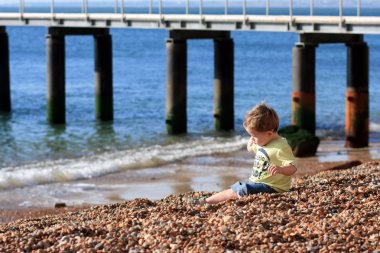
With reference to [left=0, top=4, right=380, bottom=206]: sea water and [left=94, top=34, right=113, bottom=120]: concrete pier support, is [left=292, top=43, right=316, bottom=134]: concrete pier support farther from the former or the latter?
[left=94, top=34, right=113, bottom=120]: concrete pier support

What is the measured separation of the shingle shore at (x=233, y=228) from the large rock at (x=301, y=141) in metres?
10.1

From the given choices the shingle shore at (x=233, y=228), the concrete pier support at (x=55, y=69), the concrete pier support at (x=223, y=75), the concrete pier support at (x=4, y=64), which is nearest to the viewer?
the shingle shore at (x=233, y=228)

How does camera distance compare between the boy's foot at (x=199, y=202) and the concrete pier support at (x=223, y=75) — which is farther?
the concrete pier support at (x=223, y=75)

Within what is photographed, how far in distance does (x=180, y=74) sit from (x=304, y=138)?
4.24m

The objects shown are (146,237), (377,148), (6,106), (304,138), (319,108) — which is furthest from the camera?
(319,108)

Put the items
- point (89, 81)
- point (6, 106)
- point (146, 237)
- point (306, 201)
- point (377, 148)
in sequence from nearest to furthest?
point (146, 237)
point (306, 201)
point (377, 148)
point (6, 106)
point (89, 81)

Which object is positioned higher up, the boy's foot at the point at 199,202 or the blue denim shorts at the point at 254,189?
the blue denim shorts at the point at 254,189

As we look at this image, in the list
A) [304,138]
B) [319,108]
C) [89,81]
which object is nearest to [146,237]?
[304,138]

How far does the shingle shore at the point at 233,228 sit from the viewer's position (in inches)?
295

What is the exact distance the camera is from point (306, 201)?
8953mm

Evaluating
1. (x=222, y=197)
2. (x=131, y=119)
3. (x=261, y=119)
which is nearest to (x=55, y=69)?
(x=131, y=119)

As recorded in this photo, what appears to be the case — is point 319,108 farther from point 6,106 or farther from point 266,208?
point 266,208

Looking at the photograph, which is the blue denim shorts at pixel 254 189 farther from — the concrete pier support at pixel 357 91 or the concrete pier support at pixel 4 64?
the concrete pier support at pixel 4 64

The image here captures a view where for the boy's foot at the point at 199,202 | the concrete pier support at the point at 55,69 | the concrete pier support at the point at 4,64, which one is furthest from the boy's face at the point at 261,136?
the concrete pier support at the point at 4,64
